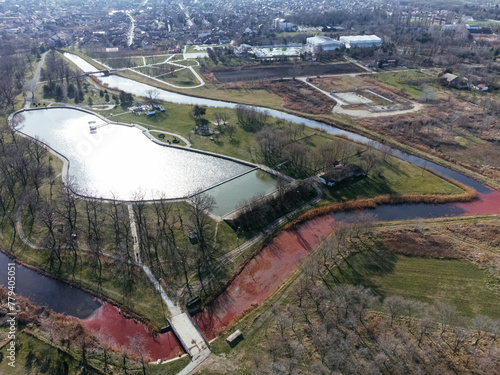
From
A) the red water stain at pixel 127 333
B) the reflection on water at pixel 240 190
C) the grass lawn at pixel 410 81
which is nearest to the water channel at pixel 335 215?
the red water stain at pixel 127 333

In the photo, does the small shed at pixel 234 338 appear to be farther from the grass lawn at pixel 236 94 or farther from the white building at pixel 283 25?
the white building at pixel 283 25

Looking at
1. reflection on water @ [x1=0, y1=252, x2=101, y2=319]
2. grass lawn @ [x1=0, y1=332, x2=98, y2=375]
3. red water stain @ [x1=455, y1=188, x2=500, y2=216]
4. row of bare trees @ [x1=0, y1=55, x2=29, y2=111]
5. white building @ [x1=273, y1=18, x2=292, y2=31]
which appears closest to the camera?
grass lawn @ [x1=0, y1=332, x2=98, y2=375]

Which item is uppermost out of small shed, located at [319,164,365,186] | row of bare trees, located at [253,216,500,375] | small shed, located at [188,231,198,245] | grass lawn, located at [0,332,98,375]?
small shed, located at [319,164,365,186]

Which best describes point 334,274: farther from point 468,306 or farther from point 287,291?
point 468,306

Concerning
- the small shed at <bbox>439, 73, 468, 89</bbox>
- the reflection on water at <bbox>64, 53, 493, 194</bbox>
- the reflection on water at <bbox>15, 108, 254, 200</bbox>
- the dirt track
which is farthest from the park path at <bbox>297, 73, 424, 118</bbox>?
the reflection on water at <bbox>15, 108, 254, 200</bbox>

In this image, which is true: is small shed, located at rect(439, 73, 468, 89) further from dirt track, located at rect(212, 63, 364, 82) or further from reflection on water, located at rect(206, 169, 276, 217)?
reflection on water, located at rect(206, 169, 276, 217)

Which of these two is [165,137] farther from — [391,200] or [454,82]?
[454,82]

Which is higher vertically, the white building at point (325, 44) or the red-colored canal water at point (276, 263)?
the white building at point (325, 44)

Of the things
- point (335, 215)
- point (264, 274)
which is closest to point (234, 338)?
point (264, 274)

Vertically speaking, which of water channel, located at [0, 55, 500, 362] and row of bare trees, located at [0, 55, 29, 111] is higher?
row of bare trees, located at [0, 55, 29, 111]
